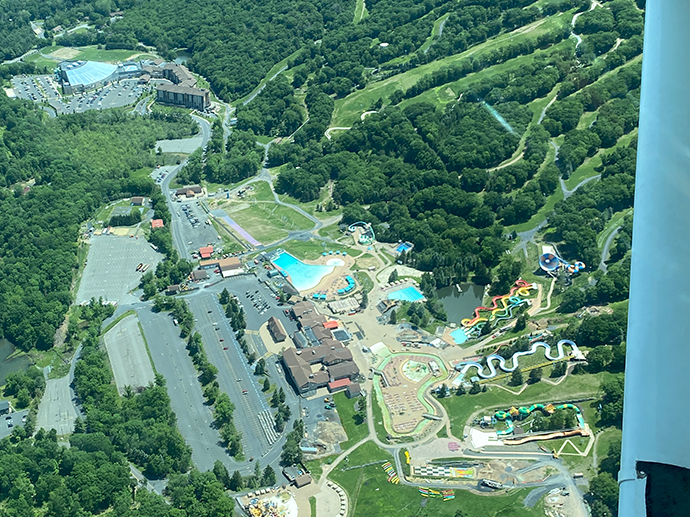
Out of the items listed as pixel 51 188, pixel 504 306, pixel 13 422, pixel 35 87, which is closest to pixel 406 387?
pixel 504 306

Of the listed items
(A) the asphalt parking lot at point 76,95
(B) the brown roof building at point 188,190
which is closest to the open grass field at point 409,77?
(B) the brown roof building at point 188,190

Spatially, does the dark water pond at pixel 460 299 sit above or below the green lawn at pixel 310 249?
below

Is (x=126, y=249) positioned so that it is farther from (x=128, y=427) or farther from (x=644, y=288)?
(x=644, y=288)

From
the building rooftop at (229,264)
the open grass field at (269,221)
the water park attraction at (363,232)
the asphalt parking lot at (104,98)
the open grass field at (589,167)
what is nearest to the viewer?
the building rooftop at (229,264)

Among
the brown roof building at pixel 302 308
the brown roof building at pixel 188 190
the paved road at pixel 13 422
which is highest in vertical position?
the brown roof building at pixel 188 190

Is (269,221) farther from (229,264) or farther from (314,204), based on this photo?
(229,264)

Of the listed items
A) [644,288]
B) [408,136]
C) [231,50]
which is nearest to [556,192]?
[408,136]

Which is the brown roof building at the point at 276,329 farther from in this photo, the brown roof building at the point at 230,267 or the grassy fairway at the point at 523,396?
the grassy fairway at the point at 523,396

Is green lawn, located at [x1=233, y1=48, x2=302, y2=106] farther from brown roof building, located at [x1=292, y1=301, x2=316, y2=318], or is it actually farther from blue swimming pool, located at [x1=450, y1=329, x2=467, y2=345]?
blue swimming pool, located at [x1=450, y1=329, x2=467, y2=345]
